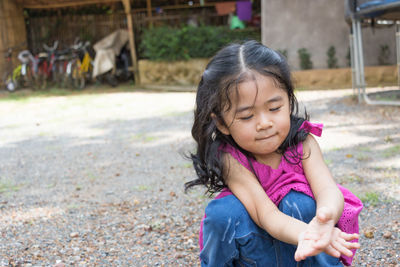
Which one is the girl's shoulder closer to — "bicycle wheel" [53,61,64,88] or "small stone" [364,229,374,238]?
"small stone" [364,229,374,238]

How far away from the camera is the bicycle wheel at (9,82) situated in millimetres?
11117

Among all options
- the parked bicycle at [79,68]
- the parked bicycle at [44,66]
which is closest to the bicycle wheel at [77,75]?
the parked bicycle at [79,68]

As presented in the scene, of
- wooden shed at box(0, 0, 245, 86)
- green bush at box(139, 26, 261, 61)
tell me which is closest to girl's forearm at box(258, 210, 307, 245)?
green bush at box(139, 26, 261, 61)

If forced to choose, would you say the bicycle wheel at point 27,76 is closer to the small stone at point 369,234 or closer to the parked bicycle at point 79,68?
the parked bicycle at point 79,68

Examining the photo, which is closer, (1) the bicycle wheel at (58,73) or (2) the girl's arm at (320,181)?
(2) the girl's arm at (320,181)

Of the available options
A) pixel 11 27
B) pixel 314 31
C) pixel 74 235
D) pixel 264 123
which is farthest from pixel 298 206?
pixel 11 27

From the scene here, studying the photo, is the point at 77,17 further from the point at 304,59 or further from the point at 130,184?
the point at 130,184

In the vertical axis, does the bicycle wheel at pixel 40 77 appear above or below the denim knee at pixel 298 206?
below

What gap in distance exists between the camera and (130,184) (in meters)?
3.55

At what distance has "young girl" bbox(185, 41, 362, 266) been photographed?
63.8 inches

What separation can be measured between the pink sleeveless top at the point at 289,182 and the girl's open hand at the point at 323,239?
242 millimetres

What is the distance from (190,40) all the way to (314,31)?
264 centimetres

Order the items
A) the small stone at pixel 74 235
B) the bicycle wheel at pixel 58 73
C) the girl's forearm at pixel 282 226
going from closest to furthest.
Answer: the girl's forearm at pixel 282 226 < the small stone at pixel 74 235 < the bicycle wheel at pixel 58 73

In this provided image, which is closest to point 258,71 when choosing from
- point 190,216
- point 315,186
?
point 315,186
